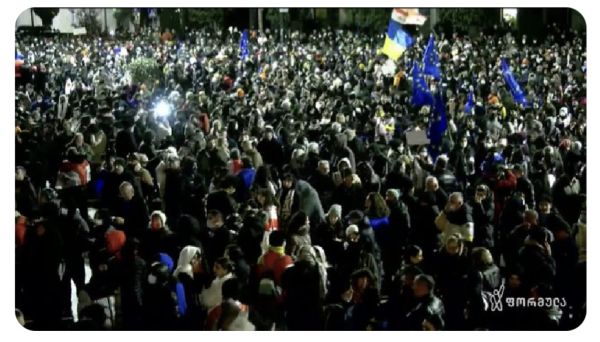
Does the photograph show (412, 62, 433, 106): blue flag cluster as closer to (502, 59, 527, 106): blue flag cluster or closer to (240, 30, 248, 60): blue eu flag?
(502, 59, 527, 106): blue flag cluster

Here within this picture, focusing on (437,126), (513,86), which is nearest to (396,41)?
(437,126)

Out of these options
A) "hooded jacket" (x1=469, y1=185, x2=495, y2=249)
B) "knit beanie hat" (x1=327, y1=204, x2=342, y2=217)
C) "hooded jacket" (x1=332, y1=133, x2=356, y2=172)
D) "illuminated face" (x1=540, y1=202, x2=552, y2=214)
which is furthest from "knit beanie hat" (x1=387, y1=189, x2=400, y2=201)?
"illuminated face" (x1=540, y1=202, x2=552, y2=214)

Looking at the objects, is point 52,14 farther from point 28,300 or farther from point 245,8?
point 28,300

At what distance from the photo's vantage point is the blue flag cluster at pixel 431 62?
33.7 ft

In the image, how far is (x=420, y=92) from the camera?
1073cm

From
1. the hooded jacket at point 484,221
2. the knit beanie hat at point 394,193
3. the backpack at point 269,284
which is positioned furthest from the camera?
the knit beanie hat at point 394,193

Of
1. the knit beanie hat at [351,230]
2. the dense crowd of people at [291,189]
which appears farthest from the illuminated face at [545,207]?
the knit beanie hat at [351,230]

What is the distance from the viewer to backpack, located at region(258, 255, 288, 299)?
864 centimetres

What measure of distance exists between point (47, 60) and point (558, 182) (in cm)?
422

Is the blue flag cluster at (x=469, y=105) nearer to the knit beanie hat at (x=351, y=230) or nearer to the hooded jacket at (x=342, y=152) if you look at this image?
the hooded jacket at (x=342, y=152)

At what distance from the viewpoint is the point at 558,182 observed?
984 cm

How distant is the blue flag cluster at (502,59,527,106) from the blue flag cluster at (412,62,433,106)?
2.28ft

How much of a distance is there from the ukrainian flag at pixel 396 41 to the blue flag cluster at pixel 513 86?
101cm
